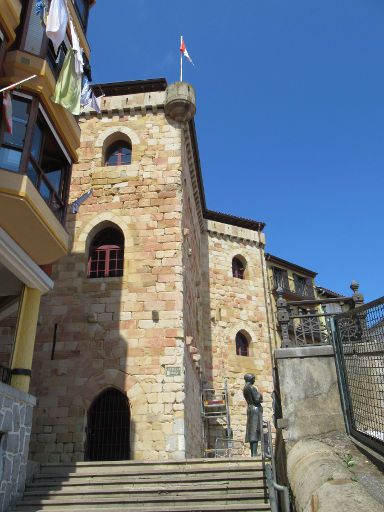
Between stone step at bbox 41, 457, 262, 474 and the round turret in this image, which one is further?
the round turret

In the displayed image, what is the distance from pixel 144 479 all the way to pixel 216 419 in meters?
10.9

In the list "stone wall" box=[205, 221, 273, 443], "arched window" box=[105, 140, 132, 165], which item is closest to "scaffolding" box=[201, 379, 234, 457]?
"stone wall" box=[205, 221, 273, 443]

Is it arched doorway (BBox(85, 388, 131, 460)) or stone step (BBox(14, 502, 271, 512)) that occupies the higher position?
arched doorway (BBox(85, 388, 131, 460))

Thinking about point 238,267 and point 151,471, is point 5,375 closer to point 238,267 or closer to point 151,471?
point 151,471

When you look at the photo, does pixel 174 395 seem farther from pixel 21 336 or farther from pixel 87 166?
pixel 87 166

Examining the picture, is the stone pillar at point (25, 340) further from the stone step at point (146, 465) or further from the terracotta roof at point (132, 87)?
the terracotta roof at point (132, 87)

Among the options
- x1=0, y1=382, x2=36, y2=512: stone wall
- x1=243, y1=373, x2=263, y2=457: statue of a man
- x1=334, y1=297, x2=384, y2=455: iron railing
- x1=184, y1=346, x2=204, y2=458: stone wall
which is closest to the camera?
x1=334, y1=297, x2=384, y2=455: iron railing

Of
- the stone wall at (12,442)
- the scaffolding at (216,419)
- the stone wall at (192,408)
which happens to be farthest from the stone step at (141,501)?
the scaffolding at (216,419)

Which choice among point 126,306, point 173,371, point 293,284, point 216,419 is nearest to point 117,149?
point 126,306

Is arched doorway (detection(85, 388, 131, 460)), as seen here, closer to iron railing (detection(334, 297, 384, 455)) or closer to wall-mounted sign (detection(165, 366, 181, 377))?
wall-mounted sign (detection(165, 366, 181, 377))

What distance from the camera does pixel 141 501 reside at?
7.90 meters

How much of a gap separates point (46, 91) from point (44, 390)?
25.1ft

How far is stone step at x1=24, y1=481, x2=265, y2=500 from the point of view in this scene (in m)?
7.99

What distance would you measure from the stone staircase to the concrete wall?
1882 millimetres
